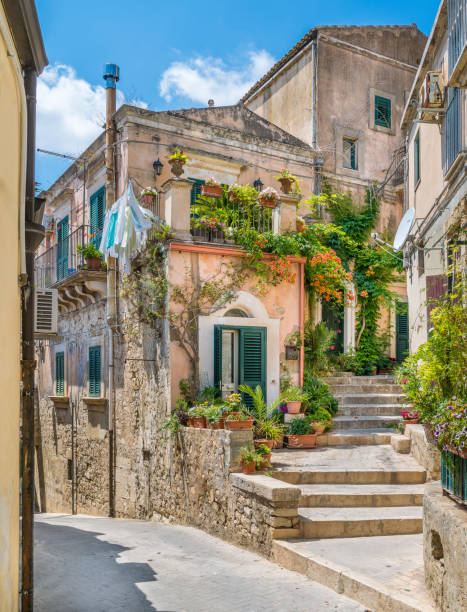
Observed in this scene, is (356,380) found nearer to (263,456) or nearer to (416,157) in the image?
(416,157)

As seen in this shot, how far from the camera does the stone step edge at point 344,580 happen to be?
5.57 m

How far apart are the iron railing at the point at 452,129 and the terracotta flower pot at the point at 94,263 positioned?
26.8 feet

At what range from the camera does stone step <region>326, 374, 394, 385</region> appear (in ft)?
45.5

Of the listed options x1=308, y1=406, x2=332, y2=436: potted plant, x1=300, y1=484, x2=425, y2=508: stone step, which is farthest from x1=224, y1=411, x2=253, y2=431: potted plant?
x1=308, y1=406, x2=332, y2=436: potted plant

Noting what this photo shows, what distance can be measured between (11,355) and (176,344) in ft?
22.1

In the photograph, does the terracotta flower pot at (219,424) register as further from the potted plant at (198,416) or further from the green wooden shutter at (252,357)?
the green wooden shutter at (252,357)

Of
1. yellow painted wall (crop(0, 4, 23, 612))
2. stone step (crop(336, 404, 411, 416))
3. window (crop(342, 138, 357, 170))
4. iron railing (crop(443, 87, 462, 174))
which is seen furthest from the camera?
window (crop(342, 138, 357, 170))

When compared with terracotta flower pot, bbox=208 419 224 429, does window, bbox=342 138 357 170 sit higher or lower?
higher

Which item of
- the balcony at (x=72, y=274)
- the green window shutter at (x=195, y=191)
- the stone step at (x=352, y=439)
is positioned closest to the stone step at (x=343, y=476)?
the stone step at (x=352, y=439)

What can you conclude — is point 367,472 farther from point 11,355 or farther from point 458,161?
point 11,355

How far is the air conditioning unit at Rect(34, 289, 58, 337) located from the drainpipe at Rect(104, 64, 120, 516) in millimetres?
5425

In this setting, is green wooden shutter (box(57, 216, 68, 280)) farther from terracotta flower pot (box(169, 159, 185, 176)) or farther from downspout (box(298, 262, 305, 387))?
downspout (box(298, 262, 305, 387))

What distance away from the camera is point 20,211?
521cm

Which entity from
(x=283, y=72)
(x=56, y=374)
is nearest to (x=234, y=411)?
(x=56, y=374)
